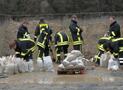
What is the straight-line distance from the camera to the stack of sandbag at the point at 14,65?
17875mm

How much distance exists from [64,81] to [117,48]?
13.9ft

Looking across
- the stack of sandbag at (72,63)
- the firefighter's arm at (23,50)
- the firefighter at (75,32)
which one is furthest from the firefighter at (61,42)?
the stack of sandbag at (72,63)

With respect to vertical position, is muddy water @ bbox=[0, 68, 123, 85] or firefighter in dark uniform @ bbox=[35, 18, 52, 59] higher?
firefighter in dark uniform @ bbox=[35, 18, 52, 59]

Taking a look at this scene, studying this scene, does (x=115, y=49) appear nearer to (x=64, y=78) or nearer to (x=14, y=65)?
(x=64, y=78)

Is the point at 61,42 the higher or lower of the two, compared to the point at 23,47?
higher

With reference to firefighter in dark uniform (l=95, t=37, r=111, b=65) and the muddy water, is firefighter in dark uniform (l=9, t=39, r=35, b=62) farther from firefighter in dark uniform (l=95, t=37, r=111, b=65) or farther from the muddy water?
firefighter in dark uniform (l=95, t=37, r=111, b=65)

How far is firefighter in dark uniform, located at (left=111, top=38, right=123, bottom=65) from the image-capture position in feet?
62.5

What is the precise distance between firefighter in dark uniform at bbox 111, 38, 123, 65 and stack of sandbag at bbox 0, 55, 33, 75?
3206 millimetres

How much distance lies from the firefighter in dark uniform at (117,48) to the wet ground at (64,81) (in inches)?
38.5

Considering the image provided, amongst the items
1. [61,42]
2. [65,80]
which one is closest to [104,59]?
[61,42]

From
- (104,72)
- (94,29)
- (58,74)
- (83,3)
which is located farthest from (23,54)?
(83,3)

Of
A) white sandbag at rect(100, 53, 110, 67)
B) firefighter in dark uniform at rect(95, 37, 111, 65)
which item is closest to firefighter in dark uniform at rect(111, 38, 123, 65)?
firefighter in dark uniform at rect(95, 37, 111, 65)

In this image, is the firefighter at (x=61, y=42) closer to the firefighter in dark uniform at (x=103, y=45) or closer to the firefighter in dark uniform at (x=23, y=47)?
the firefighter in dark uniform at (x=103, y=45)

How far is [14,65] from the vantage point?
18.1 metres
